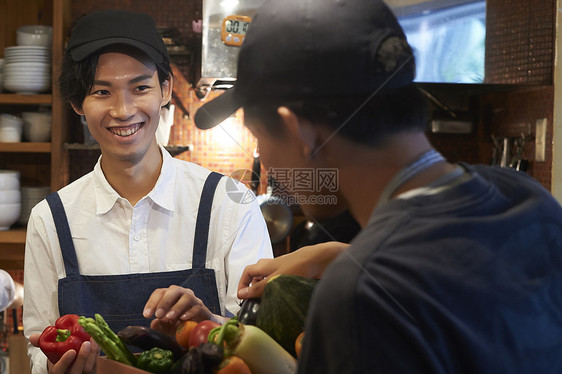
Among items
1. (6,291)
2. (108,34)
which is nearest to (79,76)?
(108,34)

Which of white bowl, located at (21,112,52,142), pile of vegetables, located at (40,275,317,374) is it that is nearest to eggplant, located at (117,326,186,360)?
pile of vegetables, located at (40,275,317,374)

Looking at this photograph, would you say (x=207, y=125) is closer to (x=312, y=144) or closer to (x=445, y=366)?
(x=312, y=144)

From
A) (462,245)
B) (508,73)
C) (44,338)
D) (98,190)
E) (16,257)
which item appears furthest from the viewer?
(16,257)

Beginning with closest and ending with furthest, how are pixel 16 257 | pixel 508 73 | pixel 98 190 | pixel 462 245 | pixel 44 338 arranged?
pixel 462 245 → pixel 508 73 → pixel 44 338 → pixel 98 190 → pixel 16 257

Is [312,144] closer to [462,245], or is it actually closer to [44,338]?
[462,245]

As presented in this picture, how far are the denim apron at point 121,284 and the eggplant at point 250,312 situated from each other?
14.7 inches

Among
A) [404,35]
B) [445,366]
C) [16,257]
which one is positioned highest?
[404,35]

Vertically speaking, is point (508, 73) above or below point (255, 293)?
above

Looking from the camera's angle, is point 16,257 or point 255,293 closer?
point 255,293

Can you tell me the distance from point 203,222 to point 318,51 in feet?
1.79

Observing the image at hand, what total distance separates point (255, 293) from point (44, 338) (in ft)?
1.20

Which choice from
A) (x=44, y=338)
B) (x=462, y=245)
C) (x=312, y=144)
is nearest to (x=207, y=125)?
(x=312, y=144)

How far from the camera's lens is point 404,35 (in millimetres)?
368

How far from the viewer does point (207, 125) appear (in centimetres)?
41
